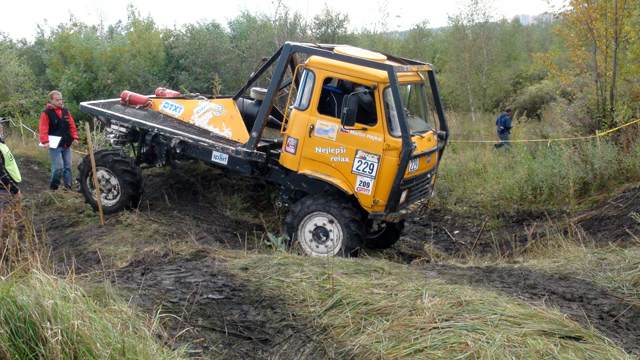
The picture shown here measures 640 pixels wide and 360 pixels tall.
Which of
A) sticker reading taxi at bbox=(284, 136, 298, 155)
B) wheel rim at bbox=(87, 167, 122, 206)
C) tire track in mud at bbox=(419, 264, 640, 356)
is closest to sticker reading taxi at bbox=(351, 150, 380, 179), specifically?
sticker reading taxi at bbox=(284, 136, 298, 155)

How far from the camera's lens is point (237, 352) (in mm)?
3863

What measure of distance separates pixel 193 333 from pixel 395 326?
58.2 inches

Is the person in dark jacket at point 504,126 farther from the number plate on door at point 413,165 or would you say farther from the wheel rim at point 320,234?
the wheel rim at point 320,234

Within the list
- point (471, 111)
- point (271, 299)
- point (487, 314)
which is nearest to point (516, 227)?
point (487, 314)

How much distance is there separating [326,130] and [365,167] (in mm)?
633

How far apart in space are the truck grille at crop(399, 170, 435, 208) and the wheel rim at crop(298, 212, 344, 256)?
845 millimetres

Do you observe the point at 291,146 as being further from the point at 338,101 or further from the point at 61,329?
the point at 61,329

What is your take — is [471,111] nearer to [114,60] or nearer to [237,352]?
[114,60]

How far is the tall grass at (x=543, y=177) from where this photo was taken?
9109mm

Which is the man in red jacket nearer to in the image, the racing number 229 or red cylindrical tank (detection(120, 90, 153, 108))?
red cylindrical tank (detection(120, 90, 153, 108))

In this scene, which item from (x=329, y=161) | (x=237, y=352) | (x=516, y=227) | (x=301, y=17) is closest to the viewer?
(x=237, y=352)

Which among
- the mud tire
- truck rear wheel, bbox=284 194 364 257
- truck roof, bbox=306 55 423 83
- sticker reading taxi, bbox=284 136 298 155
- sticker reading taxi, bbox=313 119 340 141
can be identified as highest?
truck roof, bbox=306 55 423 83

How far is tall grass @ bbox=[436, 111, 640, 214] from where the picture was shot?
9109 mm

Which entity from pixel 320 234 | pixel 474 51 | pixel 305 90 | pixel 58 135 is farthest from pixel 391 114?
pixel 474 51
